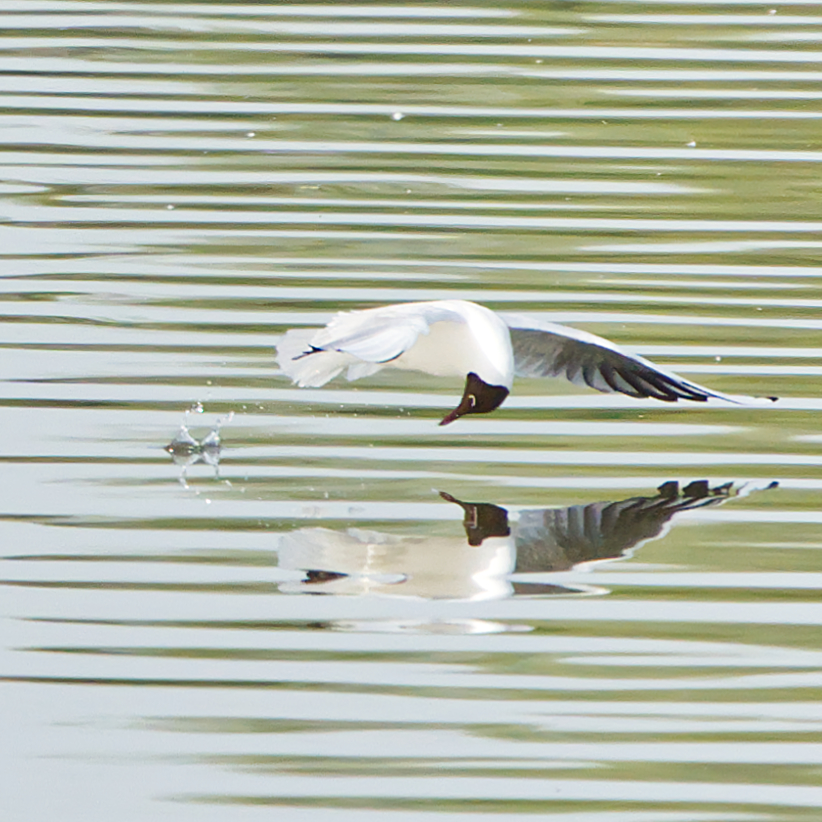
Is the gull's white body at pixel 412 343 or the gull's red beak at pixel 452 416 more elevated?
the gull's white body at pixel 412 343

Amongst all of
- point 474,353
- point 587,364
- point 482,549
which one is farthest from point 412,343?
point 587,364

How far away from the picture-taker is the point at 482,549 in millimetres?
4711

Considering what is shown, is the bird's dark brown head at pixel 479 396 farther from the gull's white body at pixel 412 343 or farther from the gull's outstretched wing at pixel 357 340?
the gull's outstretched wing at pixel 357 340

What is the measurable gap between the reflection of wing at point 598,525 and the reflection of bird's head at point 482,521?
0.04 metres

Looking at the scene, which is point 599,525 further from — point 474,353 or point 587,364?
point 587,364

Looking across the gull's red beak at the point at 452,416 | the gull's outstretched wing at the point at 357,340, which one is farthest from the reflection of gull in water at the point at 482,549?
the gull's outstretched wing at the point at 357,340

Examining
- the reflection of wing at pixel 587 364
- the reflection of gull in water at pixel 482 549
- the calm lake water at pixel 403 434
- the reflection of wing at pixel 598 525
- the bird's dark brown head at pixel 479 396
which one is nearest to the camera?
the calm lake water at pixel 403 434

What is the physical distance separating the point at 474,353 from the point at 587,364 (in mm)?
435

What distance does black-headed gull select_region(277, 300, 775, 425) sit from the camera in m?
5.07

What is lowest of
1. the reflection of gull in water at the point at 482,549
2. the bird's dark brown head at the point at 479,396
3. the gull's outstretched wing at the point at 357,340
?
the reflection of gull in water at the point at 482,549

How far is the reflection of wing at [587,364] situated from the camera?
17.5 feet

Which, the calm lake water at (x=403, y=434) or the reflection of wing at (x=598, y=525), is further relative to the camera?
the reflection of wing at (x=598, y=525)

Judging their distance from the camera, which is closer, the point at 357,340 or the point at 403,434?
the point at 357,340

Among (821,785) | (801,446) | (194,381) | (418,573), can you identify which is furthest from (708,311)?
(821,785)
